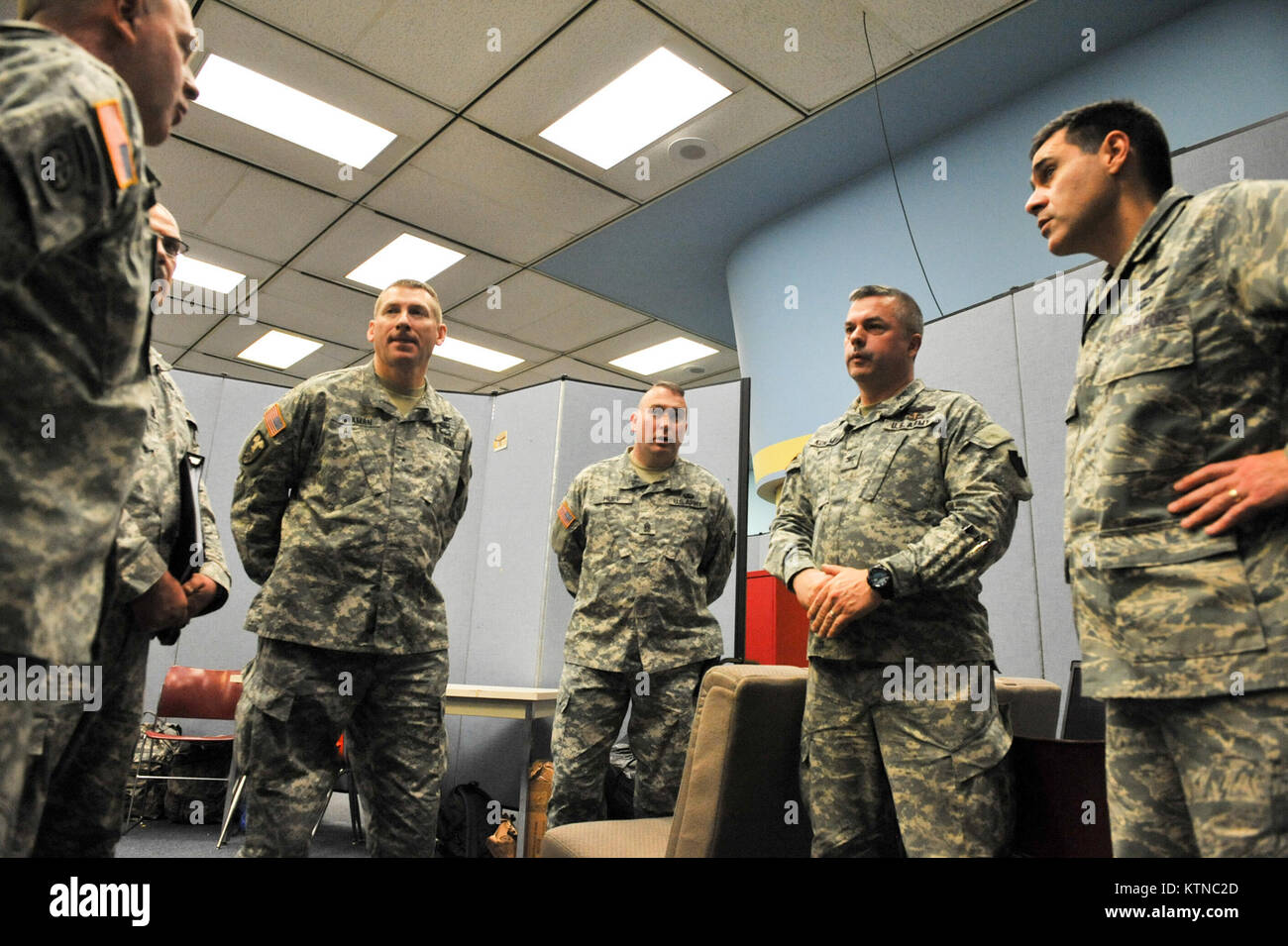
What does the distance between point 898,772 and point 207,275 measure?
18.4ft

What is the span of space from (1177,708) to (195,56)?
4.13 metres

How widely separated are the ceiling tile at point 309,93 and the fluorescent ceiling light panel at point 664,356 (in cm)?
274

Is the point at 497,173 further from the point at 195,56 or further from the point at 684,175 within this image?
the point at 195,56

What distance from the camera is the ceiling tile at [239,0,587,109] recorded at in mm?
3025

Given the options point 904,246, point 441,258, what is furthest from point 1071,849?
point 441,258

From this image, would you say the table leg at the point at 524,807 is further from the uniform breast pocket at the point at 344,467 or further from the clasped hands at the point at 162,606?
the clasped hands at the point at 162,606

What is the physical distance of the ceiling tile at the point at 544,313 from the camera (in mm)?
5422

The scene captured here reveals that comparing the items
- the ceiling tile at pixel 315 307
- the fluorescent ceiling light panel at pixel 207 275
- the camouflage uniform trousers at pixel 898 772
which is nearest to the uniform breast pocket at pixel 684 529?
the camouflage uniform trousers at pixel 898 772

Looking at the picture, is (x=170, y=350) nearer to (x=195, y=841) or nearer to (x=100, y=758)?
(x=195, y=841)

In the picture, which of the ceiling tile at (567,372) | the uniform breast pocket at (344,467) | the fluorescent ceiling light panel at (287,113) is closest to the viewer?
the uniform breast pocket at (344,467)

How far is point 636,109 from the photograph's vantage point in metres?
3.59

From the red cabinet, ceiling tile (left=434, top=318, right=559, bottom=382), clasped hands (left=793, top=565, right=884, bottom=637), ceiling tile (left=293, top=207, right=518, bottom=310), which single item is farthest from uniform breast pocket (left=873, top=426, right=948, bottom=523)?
ceiling tile (left=434, top=318, right=559, bottom=382)

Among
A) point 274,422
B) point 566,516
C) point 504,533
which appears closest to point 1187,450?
point 274,422

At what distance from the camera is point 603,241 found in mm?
4801
